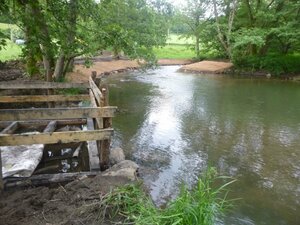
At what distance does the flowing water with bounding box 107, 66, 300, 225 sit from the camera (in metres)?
5.23

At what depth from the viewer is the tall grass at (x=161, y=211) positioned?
10.3 ft

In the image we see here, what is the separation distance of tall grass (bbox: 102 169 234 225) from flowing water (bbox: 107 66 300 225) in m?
1.41

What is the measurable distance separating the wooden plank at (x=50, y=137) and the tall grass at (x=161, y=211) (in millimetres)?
1171

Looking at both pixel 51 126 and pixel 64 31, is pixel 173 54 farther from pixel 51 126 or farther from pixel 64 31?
pixel 64 31

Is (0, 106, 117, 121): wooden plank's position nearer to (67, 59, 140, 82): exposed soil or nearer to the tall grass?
the tall grass

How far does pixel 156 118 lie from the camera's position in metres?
10.2

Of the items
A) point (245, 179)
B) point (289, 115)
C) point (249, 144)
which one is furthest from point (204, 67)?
point (245, 179)

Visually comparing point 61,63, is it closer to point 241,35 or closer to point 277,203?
point 277,203

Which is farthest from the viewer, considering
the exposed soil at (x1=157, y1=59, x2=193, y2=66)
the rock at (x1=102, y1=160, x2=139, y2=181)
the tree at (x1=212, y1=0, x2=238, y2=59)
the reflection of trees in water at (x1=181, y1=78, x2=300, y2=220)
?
the exposed soil at (x1=157, y1=59, x2=193, y2=66)

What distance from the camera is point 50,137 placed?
446 centimetres

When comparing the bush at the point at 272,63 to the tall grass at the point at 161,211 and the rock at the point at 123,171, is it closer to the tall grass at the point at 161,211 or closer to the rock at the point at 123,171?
the rock at the point at 123,171

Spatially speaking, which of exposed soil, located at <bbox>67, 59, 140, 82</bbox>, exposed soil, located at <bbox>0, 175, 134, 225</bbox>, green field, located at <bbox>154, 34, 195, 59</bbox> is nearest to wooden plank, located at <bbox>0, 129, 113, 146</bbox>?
exposed soil, located at <bbox>0, 175, 134, 225</bbox>

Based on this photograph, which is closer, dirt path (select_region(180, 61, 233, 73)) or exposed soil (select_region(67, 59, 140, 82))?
exposed soil (select_region(67, 59, 140, 82))

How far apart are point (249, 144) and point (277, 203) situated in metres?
2.87
